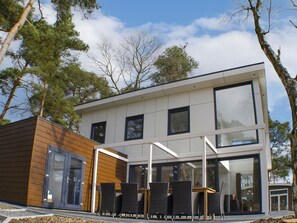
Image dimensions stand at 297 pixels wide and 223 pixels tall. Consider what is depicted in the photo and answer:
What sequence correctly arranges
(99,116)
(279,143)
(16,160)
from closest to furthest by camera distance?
(16,160), (99,116), (279,143)

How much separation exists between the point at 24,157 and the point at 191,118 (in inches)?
219

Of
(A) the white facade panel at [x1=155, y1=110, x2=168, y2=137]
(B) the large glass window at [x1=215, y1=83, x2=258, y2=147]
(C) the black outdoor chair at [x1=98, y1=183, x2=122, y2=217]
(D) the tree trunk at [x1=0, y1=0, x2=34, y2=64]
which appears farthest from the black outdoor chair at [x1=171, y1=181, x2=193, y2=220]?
(D) the tree trunk at [x1=0, y1=0, x2=34, y2=64]

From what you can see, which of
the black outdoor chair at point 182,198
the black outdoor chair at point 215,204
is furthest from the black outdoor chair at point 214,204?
the black outdoor chair at point 182,198

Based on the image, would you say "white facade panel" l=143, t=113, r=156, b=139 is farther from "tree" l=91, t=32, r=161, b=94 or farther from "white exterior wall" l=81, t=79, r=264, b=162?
"tree" l=91, t=32, r=161, b=94

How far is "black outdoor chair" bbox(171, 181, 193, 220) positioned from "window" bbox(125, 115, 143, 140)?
5594 mm

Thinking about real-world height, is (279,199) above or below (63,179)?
below

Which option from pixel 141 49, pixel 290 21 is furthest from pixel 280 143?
pixel 290 21

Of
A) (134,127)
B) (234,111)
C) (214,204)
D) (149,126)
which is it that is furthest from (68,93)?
(214,204)

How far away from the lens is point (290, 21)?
465 cm

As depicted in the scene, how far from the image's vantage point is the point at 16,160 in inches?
344

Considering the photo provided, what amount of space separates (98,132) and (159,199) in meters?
6.99

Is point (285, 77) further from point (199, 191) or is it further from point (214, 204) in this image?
point (214, 204)

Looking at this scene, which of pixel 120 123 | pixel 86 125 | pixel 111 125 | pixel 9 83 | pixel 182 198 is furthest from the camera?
pixel 9 83

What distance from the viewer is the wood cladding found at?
27.0ft
